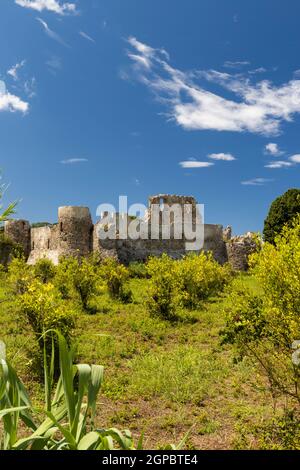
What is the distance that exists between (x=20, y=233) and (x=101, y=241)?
29.7ft

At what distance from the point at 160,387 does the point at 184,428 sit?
1699mm

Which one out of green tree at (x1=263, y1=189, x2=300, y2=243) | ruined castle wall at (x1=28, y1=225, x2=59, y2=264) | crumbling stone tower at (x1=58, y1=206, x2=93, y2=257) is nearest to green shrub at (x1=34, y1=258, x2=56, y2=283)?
crumbling stone tower at (x1=58, y1=206, x2=93, y2=257)

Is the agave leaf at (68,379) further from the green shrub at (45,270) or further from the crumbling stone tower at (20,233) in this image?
the crumbling stone tower at (20,233)

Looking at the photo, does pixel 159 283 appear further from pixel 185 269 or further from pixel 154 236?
pixel 154 236

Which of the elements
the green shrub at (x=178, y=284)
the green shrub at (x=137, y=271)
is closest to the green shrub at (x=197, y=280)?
the green shrub at (x=178, y=284)

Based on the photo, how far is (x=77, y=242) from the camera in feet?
103

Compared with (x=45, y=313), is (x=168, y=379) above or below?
below

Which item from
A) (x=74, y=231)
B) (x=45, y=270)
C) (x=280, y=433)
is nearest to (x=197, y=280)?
(x=45, y=270)

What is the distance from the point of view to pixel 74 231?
103ft

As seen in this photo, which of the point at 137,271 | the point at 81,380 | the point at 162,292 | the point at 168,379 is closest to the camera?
the point at 81,380

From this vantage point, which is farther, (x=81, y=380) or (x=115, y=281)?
(x=115, y=281)

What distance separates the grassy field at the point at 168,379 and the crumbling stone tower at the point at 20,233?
845 inches

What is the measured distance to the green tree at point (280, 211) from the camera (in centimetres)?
4078

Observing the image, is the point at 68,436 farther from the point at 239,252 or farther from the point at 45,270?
the point at 239,252
